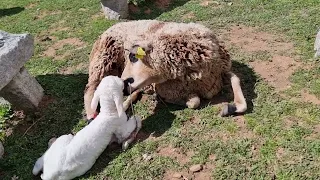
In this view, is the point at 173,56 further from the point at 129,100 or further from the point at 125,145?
the point at 125,145

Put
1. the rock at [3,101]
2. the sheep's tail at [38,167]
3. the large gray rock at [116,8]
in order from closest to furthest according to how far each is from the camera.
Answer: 1. the sheep's tail at [38,167]
2. the rock at [3,101]
3. the large gray rock at [116,8]

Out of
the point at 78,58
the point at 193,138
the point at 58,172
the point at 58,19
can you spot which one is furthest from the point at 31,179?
the point at 58,19

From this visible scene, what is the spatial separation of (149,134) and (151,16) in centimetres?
397

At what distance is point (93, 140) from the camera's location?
4.27m

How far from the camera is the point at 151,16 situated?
8164 millimetres

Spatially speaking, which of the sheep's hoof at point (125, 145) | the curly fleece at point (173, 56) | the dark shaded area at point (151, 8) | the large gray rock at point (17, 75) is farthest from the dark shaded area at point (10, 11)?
the sheep's hoof at point (125, 145)

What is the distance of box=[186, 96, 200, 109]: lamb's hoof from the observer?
4.95 m

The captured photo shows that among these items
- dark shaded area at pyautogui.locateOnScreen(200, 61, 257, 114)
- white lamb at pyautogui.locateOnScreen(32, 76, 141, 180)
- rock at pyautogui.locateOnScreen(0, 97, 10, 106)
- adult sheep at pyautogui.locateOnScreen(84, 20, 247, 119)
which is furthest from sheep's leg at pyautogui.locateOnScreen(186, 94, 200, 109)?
rock at pyautogui.locateOnScreen(0, 97, 10, 106)

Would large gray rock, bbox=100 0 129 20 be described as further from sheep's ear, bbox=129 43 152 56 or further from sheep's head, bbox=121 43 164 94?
sheep's ear, bbox=129 43 152 56

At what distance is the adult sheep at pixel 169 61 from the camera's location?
15.5 feet

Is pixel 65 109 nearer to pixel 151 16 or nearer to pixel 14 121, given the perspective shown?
pixel 14 121

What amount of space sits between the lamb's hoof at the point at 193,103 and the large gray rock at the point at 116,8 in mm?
3588

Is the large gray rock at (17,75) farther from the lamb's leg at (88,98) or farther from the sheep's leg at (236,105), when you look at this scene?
the sheep's leg at (236,105)

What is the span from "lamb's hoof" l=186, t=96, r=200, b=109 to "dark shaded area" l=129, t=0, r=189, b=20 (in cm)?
350
